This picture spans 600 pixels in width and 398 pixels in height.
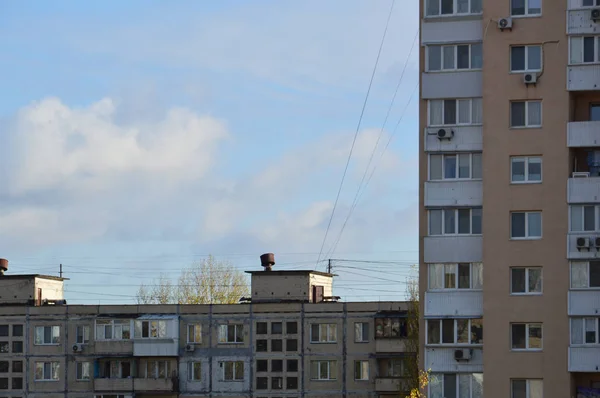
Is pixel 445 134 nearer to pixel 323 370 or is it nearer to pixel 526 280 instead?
pixel 526 280

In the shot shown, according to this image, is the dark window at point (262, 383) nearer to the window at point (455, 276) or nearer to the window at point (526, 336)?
the window at point (455, 276)

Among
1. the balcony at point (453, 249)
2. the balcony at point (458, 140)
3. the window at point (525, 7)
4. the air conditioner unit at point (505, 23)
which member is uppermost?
the window at point (525, 7)

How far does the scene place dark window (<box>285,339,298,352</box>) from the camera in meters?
78.2

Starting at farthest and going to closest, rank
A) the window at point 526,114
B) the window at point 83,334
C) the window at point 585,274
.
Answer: the window at point 83,334
the window at point 526,114
the window at point 585,274

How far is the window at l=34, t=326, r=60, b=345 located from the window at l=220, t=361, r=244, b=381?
11595 mm

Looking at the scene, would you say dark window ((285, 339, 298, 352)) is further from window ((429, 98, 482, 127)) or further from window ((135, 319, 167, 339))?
window ((429, 98, 482, 127))

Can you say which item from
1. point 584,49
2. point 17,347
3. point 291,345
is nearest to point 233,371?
point 291,345

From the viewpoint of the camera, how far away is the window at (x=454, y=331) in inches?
2122

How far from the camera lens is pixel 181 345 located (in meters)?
79.8

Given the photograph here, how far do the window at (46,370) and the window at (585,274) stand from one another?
40135mm

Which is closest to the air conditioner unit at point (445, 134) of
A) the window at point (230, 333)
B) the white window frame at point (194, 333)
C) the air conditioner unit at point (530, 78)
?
the air conditioner unit at point (530, 78)

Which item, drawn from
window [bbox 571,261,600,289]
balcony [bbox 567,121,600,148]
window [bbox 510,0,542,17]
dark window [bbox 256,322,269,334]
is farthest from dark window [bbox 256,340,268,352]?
window [bbox 510,0,542,17]

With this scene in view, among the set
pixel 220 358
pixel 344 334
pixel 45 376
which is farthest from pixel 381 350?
pixel 45 376

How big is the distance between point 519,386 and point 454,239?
691 centimetres
